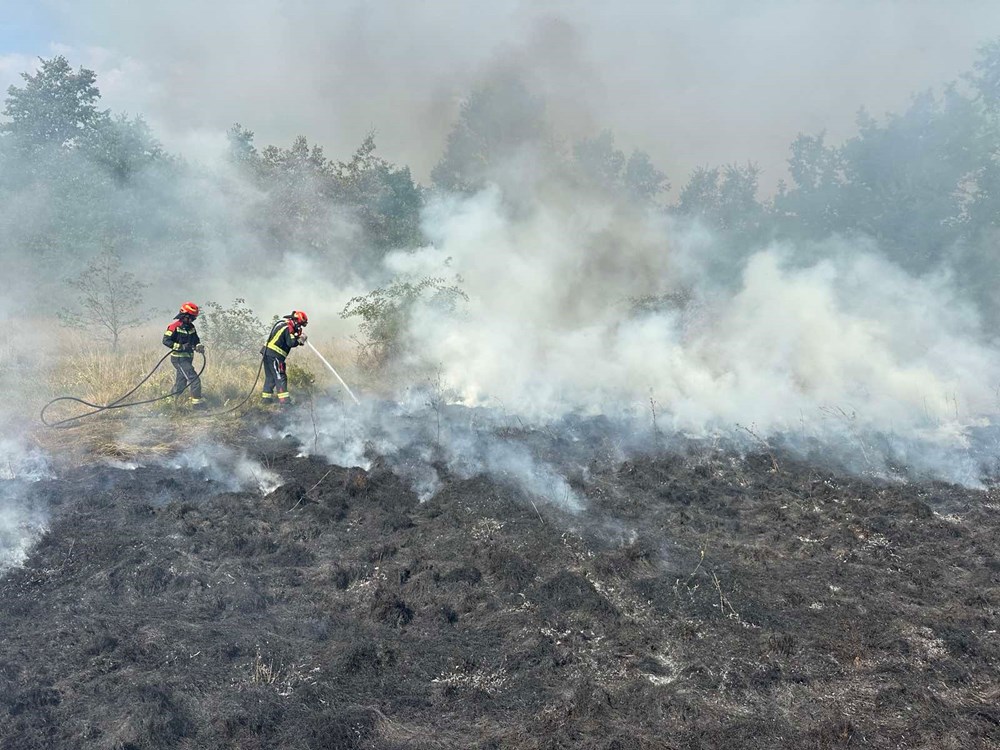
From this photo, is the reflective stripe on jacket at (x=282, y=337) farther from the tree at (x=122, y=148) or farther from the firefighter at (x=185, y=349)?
the tree at (x=122, y=148)

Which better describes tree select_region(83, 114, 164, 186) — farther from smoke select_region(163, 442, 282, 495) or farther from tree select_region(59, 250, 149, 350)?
smoke select_region(163, 442, 282, 495)

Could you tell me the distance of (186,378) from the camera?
11227 millimetres

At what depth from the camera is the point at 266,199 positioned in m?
19.8

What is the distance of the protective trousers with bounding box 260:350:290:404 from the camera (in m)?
11.3

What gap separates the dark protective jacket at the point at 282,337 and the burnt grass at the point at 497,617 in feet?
9.43

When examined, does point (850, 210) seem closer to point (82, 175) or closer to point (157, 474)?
point (157, 474)

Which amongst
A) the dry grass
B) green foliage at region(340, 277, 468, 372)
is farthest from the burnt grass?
green foliage at region(340, 277, 468, 372)

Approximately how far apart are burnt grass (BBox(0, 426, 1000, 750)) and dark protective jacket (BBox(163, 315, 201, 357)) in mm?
2459

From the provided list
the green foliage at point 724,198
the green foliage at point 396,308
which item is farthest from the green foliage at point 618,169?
the green foliage at point 396,308

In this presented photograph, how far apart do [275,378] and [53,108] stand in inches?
620

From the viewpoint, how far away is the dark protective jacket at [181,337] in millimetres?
10820

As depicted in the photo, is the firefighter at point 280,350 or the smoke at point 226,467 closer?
the smoke at point 226,467

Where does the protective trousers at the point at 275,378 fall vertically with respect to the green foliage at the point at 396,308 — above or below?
below

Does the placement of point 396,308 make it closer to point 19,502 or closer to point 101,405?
point 101,405
